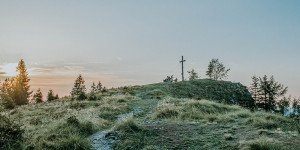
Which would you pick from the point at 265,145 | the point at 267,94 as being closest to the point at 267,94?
the point at 267,94

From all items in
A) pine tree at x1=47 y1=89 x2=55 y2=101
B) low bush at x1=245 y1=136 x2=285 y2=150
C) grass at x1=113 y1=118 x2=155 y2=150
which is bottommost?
pine tree at x1=47 y1=89 x2=55 y2=101

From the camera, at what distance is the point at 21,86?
42188mm

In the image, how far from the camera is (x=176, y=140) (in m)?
5.22

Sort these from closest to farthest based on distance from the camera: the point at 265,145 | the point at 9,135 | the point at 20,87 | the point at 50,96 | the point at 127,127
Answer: the point at 265,145
the point at 9,135
the point at 127,127
the point at 20,87
the point at 50,96

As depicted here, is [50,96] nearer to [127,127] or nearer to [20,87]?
[20,87]

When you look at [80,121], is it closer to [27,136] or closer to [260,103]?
[27,136]

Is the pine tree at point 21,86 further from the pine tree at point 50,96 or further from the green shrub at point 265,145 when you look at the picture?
the green shrub at point 265,145

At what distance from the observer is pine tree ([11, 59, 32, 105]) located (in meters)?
39.2

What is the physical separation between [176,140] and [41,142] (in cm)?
412

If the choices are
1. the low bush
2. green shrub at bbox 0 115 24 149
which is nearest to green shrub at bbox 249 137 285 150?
the low bush

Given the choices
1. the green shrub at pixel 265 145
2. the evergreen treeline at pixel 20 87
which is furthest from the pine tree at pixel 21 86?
the green shrub at pixel 265 145

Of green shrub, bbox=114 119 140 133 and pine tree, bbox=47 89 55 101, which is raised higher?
green shrub, bbox=114 119 140 133

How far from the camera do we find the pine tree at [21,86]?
39219 mm

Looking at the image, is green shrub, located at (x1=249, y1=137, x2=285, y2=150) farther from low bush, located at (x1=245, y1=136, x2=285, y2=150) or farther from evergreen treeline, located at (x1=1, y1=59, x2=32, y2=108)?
evergreen treeline, located at (x1=1, y1=59, x2=32, y2=108)
